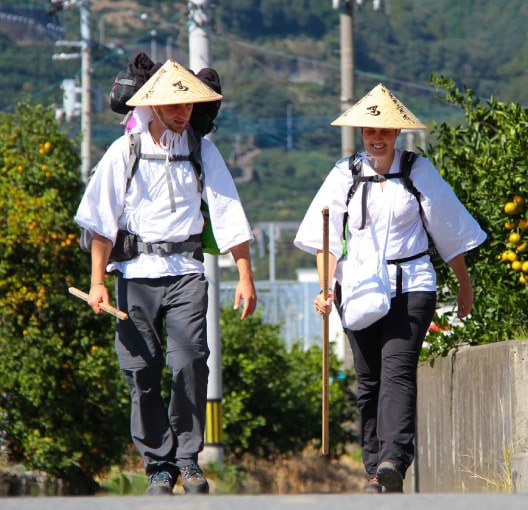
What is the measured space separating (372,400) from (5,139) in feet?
23.0

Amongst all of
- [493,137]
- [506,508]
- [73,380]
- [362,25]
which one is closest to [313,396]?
[73,380]

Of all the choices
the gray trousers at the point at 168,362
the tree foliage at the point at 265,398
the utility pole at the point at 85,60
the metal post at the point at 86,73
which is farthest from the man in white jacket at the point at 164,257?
the metal post at the point at 86,73

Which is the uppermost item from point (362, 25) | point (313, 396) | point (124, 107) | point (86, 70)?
point (362, 25)

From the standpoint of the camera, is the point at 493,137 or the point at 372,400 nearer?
the point at 372,400

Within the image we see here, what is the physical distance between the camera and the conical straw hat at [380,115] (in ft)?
22.5

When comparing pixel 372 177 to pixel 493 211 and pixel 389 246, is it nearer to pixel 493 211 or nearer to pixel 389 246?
pixel 389 246

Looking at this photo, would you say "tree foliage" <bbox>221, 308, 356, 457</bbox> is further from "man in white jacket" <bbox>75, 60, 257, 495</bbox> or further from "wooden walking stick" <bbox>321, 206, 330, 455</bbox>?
"man in white jacket" <bbox>75, 60, 257, 495</bbox>

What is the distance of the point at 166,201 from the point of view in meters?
6.55

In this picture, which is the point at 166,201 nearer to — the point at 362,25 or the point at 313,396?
the point at 313,396

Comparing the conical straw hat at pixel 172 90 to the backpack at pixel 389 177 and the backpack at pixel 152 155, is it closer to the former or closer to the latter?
the backpack at pixel 152 155

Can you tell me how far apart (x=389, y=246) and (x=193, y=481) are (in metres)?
1.48

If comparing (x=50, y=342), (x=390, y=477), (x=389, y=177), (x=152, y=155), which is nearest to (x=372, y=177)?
(x=389, y=177)

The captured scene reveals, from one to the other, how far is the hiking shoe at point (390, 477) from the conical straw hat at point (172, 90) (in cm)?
186

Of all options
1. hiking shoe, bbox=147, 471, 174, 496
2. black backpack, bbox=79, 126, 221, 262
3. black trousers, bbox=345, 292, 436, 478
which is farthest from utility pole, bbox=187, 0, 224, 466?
hiking shoe, bbox=147, 471, 174, 496
